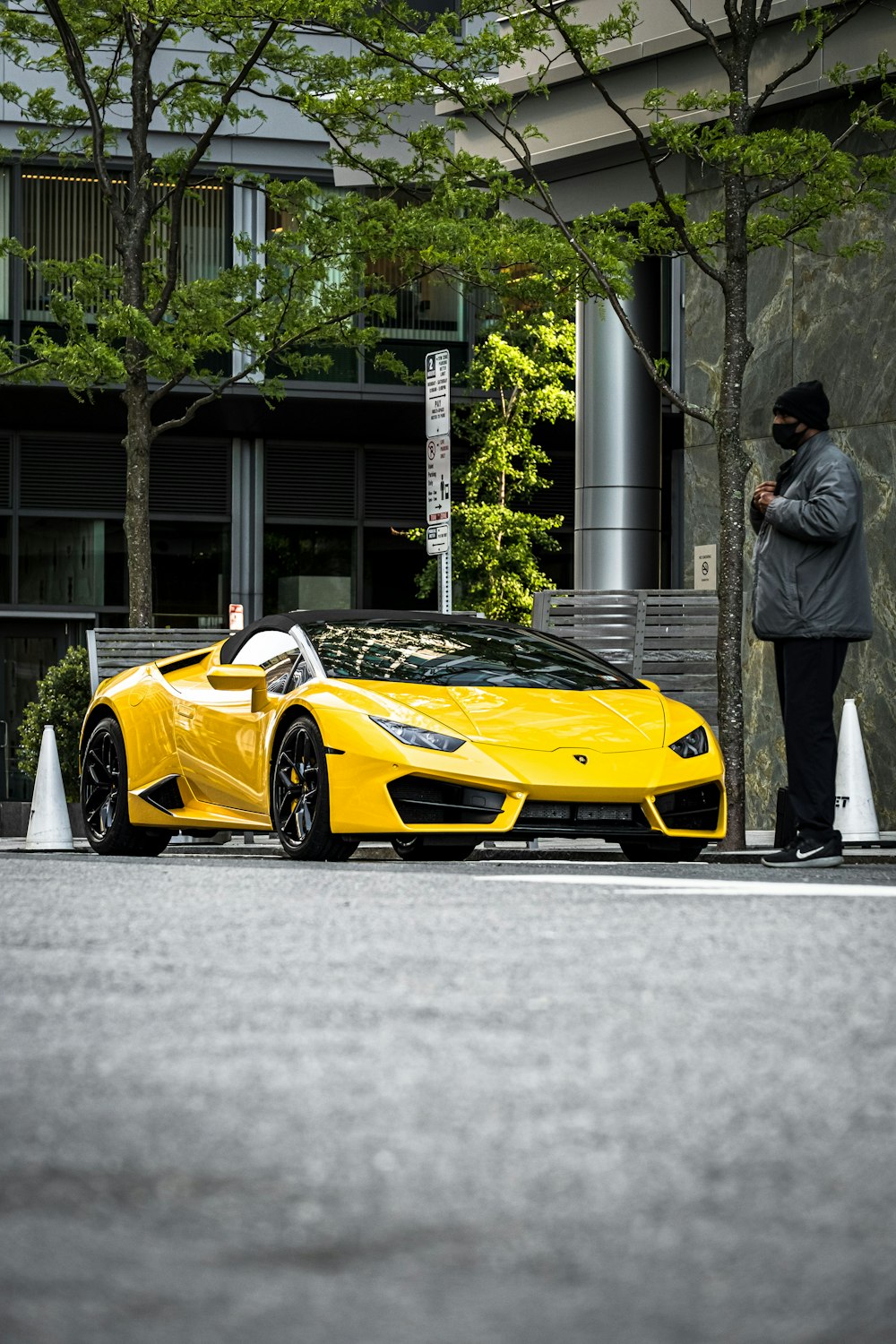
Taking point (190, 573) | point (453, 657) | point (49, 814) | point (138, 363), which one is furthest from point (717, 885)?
point (190, 573)

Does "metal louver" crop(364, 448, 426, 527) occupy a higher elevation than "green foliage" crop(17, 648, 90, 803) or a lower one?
higher

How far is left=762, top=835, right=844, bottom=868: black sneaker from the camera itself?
9.38m

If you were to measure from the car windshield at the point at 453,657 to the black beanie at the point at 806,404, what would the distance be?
5.29ft

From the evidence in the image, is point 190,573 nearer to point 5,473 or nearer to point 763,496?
point 5,473

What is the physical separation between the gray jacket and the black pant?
8 cm

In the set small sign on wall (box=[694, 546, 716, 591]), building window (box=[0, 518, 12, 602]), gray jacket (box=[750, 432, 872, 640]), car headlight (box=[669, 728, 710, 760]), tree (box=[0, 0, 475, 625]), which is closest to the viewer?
gray jacket (box=[750, 432, 872, 640])

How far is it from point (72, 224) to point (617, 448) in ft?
34.8

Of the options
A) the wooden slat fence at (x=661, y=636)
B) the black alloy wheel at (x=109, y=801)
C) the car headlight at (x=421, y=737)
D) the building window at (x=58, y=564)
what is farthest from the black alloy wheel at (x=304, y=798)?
the building window at (x=58, y=564)

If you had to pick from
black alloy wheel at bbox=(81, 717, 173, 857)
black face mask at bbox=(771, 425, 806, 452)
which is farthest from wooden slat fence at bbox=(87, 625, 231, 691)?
black face mask at bbox=(771, 425, 806, 452)

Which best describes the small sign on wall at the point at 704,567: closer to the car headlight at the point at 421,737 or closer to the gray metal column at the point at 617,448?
the gray metal column at the point at 617,448

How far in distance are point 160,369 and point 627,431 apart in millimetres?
5773

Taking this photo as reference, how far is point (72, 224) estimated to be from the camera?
29547mm

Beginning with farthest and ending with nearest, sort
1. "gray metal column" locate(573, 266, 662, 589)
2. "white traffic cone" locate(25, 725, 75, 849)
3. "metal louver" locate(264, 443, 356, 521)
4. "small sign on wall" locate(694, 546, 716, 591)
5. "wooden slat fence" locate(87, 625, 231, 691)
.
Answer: "metal louver" locate(264, 443, 356, 521) < "gray metal column" locate(573, 266, 662, 589) < "small sign on wall" locate(694, 546, 716, 591) < "wooden slat fence" locate(87, 625, 231, 691) < "white traffic cone" locate(25, 725, 75, 849)

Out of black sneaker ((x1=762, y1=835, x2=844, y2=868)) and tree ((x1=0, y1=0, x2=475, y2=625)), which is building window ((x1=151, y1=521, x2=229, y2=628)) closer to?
tree ((x1=0, y1=0, x2=475, y2=625))
